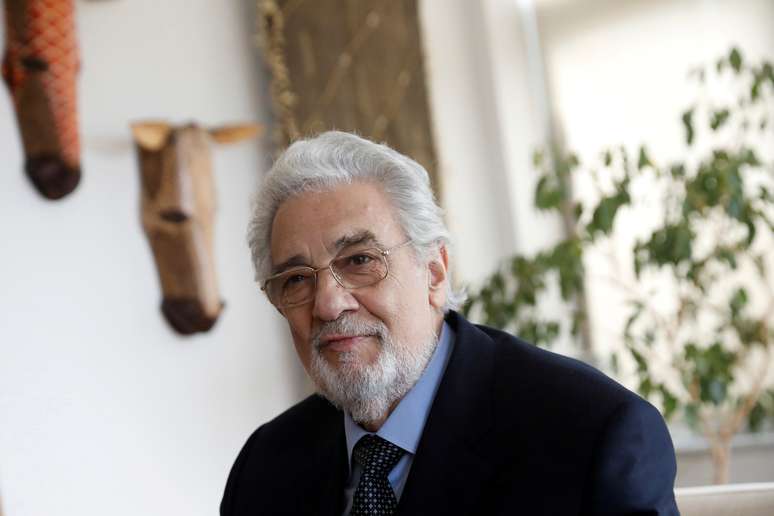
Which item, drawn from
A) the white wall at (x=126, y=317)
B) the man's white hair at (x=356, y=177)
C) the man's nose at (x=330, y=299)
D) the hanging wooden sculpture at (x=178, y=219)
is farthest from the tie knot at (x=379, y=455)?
the hanging wooden sculpture at (x=178, y=219)

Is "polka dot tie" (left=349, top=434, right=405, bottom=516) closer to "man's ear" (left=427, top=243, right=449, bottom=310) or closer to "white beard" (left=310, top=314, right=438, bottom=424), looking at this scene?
"white beard" (left=310, top=314, right=438, bottom=424)

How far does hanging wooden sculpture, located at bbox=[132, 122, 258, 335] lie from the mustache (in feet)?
5.94

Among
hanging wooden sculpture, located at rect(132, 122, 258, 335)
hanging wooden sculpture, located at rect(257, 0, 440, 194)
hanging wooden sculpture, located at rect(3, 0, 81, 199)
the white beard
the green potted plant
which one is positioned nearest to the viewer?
the white beard

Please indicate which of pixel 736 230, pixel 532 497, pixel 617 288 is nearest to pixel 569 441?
pixel 532 497

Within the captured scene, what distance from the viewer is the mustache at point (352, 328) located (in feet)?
5.41

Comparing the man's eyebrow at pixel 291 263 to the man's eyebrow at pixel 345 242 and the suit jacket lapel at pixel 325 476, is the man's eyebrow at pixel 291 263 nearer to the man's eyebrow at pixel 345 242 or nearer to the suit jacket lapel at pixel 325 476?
the man's eyebrow at pixel 345 242

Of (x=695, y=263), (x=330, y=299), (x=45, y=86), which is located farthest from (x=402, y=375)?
(x=695, y=263)

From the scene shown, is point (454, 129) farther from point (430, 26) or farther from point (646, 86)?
point (646, 86)

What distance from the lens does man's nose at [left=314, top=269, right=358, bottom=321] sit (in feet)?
5.37

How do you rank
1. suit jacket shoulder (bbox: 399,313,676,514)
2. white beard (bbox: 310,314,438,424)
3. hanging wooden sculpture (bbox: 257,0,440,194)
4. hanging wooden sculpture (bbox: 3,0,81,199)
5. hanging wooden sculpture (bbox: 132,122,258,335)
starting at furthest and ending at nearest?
hanging wooden sculpture (bbox: 257,0,440,194) < hanging wooden sculpture (bbox: 132,122,258,335) < hanging wooden sculpture (bbox: 3,0,81,199) < white beard (bbox: 310,314,438,424) < suit jacket shoulder (bbox: 399,313,676,514)

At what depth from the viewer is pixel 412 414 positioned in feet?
5.55

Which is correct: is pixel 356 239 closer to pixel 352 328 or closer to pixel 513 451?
pixel 352 328

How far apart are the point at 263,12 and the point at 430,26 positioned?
794 millimetres

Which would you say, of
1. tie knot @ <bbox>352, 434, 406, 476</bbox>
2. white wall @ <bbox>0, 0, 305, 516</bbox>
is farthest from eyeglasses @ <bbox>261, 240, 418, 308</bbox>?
white wall @ <bbox>0, 0, 305, 516</bbox>
